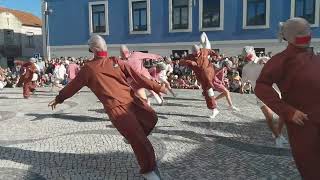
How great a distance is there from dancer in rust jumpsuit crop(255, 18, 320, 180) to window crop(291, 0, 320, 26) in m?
20.2

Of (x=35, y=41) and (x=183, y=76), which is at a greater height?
(x=35, y=41)

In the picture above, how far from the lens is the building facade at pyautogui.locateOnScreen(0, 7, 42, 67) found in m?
44.7

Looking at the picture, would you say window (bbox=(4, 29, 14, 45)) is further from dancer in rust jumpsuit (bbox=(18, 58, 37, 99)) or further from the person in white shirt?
the person in white shirt

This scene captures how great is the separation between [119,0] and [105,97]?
23.2 meters

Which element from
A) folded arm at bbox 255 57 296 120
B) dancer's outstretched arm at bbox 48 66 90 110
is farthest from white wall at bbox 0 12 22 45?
folded arm at bbox 255 57 296 120

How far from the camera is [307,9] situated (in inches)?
893

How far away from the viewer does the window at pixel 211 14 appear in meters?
24.8

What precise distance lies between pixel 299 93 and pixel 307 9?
20.8 metres

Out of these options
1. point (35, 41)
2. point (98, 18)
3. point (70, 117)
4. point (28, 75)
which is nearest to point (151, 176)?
point (70, 117)

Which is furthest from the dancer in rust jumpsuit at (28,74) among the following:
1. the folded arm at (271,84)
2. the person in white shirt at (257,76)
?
the folded arm at (271,84)

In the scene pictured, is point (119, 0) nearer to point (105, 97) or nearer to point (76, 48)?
point (76, 48)

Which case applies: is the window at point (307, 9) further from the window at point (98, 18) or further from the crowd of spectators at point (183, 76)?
the window at point (98, 18)

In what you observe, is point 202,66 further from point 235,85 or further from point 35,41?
point 35,41

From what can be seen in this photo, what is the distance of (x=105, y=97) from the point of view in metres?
4.82
